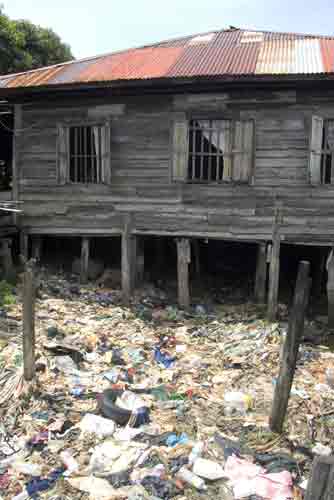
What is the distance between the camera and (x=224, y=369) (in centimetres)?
682

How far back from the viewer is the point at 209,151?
9.16m

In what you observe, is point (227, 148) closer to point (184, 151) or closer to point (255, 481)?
point (184, 151)

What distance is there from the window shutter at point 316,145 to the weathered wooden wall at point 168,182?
0.17 metres

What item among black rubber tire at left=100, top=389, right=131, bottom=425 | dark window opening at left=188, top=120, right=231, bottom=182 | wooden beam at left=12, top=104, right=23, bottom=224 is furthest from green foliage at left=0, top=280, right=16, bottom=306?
dark window opening at left=188, top=120, right=231, bottom=182

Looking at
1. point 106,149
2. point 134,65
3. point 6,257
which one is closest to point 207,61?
point 134,65

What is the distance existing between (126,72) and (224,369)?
684 centimetres

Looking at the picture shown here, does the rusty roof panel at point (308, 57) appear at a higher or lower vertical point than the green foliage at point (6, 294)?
higher

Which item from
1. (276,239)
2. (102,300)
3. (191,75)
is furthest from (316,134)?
(102,300)

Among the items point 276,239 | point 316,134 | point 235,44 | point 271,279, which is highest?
point 235,44

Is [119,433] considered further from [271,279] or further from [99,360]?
[271,279]

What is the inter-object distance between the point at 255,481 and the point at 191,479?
2.12 feet

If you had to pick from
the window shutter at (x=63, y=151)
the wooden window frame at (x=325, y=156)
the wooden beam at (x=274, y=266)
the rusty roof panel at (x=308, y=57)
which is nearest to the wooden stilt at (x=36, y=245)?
the window shutter at (x=63, y=151)

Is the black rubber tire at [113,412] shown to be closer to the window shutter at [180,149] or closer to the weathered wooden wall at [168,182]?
the weathered wooden wall at [168,182]

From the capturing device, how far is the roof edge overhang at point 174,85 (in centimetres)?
809
